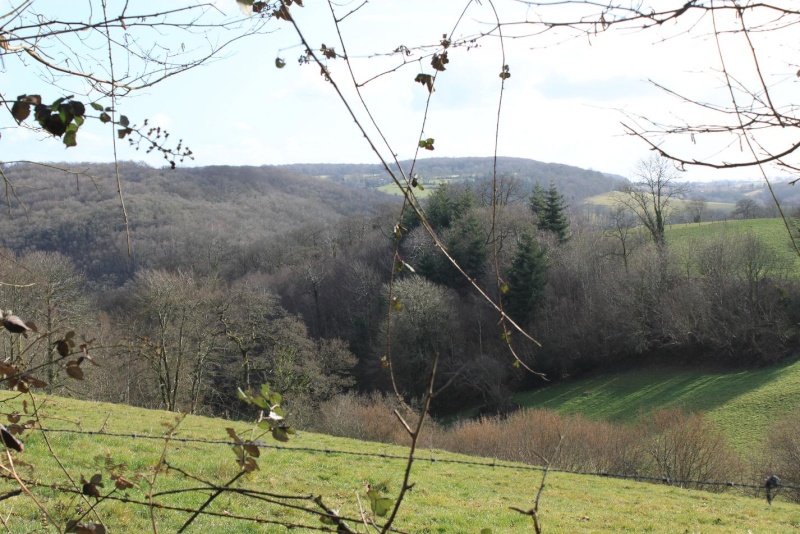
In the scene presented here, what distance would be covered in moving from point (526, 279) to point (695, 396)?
1061cm

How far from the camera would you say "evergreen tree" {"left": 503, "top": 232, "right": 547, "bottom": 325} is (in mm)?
34688

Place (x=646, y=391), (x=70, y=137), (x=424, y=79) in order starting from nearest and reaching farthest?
(x=70, y=137)
(x=424, y=79)
(x=646, y=391)

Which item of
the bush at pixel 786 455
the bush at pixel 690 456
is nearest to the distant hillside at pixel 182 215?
the bush at pixel 690 456

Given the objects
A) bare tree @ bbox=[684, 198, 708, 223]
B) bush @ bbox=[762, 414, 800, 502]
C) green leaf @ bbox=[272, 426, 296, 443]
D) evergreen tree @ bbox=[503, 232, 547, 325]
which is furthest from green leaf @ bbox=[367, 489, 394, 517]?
bare tree @ bbox=[684, 198, 708, 223]

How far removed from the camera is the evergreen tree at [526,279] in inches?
1366

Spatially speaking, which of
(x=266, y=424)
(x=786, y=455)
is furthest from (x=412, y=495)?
(x=786, y=455)

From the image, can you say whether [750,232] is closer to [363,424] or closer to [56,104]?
[363,424]

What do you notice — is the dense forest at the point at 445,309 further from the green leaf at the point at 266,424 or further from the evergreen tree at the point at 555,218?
the green leaf at the point at 266,424

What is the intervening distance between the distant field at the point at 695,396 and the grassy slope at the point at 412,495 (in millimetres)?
15183

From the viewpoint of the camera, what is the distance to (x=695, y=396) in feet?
98.9

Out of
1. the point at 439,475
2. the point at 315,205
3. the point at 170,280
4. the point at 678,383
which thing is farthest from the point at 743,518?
the point at 315,205

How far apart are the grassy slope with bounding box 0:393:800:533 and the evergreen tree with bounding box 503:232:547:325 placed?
70.9 feet

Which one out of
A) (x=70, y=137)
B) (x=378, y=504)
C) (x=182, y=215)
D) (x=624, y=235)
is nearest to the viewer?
(x=378, y=504)

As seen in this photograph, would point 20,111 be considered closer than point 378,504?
No
